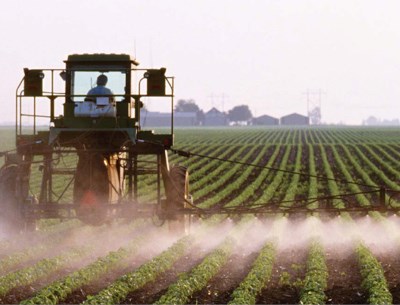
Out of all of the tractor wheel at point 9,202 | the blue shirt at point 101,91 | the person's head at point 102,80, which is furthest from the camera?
the person's head at point 102,80

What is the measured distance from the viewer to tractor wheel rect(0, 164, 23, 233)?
564 inches

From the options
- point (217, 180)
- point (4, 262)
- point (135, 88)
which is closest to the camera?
point (4, 262)

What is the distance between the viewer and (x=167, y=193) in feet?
47.8

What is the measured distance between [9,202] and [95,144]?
1.83m

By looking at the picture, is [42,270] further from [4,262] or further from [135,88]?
[135,88]

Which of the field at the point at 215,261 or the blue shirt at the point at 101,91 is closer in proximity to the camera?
the field at the point at 215,261

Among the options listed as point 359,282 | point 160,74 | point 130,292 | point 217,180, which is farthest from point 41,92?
point 217,180

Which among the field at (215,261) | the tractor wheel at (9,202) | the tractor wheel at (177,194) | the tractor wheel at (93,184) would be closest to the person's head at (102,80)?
the tractor wheel at (93,184)

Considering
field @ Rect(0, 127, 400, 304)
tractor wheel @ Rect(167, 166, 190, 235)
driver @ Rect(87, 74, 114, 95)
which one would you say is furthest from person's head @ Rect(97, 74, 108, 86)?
field @ Rect(0, 127, 400, 304)

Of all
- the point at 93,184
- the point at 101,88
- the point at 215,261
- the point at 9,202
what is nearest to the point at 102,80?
the point at 101,88

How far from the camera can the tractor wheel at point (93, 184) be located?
14.0 m

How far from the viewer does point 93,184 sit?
46.3 feet

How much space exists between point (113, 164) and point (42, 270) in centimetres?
322

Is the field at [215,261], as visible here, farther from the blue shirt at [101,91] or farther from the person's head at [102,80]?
the person's head at [102,80]
